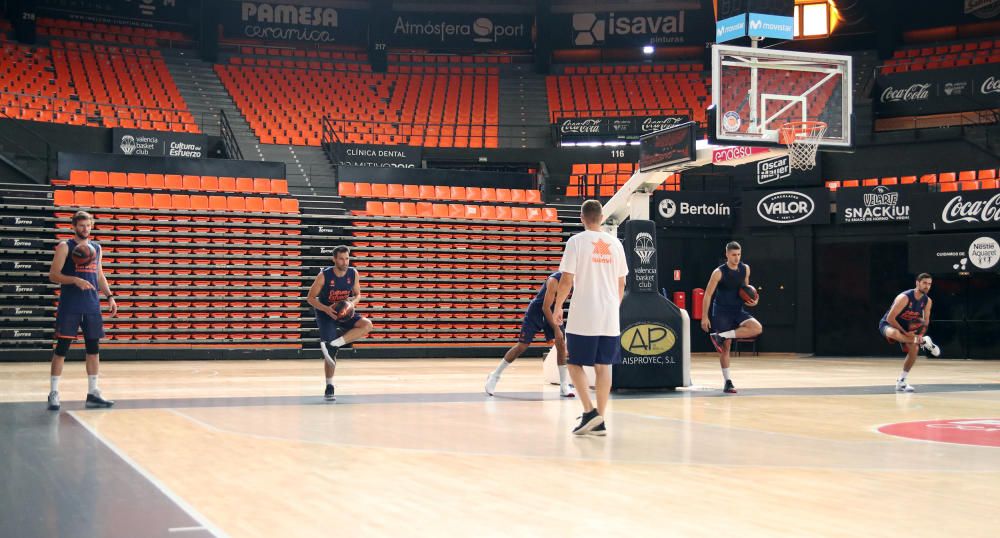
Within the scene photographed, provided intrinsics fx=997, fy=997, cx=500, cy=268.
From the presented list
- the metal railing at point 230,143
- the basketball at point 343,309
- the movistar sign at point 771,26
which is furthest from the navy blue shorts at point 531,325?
the metal railing at point 230,143

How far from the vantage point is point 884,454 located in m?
6.52

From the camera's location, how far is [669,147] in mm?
12234

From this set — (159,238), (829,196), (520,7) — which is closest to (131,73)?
(159,238)

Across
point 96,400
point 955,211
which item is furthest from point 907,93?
point 96,400

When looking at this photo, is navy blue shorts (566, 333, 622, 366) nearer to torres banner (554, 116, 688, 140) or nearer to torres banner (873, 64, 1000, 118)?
torres banner (873, 64, 1000, 118)

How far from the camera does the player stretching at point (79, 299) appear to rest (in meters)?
9.59

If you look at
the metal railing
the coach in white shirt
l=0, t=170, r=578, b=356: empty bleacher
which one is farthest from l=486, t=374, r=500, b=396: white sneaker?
the metal railing

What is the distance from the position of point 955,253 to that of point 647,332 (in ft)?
41.5

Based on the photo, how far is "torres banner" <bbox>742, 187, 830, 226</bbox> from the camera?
2341 centimetres

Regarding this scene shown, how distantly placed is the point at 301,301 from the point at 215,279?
5.92ft

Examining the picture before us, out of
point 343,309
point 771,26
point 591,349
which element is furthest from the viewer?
point 771,26

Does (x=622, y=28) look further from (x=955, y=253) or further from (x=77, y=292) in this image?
(x=77, y=292)

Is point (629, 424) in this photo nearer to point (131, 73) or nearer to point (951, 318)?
point (951, 318)

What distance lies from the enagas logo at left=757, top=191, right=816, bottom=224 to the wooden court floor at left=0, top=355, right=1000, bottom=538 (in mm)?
12331
